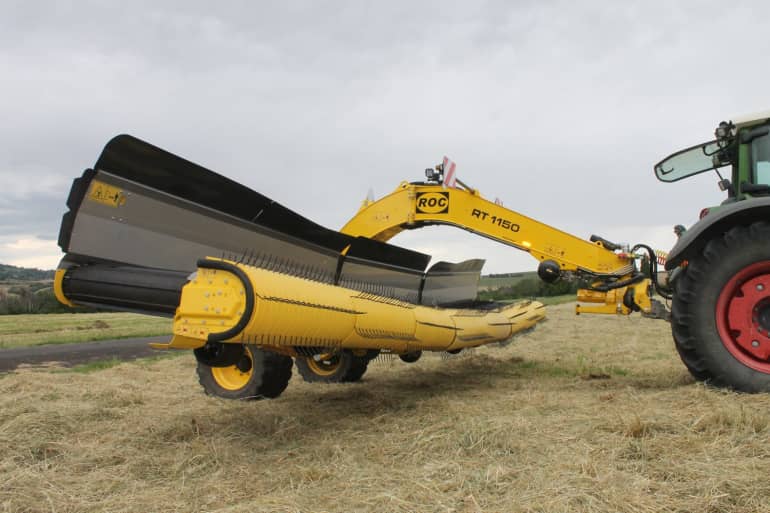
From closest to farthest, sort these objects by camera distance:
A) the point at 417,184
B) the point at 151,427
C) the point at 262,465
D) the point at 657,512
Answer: the point at 657,512 → the point at 262,465 → the point at 151,427 → the point at 417,184

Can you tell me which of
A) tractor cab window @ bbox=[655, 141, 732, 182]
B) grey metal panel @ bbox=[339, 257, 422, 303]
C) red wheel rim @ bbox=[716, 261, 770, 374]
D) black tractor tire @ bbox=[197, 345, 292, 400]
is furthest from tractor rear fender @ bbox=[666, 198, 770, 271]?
black tractor tire @ bbox=[197, 345, 292, 400]

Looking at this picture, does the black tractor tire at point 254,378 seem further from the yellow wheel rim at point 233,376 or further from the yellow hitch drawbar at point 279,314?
the yellow hitch drawbar at point 279,314

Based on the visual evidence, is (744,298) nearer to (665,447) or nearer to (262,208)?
(665,447)

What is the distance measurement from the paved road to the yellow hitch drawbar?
5.61 m

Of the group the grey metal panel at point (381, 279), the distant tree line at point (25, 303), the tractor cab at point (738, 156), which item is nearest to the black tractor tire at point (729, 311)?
the tractor cab at point (738, 156)

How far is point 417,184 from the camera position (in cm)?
628

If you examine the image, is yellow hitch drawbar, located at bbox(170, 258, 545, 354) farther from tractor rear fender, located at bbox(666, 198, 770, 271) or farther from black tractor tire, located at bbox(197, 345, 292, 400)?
tractor rear fender, located at bbox(666, 198, 770, 271)

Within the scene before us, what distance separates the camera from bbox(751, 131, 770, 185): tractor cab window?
420cm

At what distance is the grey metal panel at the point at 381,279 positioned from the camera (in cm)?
494

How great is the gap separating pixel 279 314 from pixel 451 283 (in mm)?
4380

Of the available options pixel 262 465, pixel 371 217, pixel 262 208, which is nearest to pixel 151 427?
pixel 262 465

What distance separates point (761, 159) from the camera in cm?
425

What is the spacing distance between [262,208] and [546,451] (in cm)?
228

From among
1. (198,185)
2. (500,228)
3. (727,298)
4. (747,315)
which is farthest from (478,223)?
(198,185)
